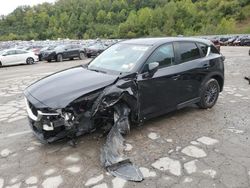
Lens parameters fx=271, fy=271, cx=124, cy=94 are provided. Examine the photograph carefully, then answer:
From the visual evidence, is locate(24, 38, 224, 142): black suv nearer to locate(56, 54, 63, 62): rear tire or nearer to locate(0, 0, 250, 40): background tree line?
locate(56, 54, 63, 62): rear tire

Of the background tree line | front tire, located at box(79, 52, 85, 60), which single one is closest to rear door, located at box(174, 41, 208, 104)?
front tire, located at box(79, 52, 85, 60)

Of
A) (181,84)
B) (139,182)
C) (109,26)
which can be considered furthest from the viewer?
(109,26)

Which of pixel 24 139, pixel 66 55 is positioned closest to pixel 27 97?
pixel 24 139

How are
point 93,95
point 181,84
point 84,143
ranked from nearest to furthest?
point 93,95
point 84,143
point 181,84

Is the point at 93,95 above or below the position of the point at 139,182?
above

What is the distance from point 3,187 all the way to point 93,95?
1.76m

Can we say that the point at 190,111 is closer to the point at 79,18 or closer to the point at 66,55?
the point at 66,55

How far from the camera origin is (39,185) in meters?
3.44

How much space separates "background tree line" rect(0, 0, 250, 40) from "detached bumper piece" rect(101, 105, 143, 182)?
277 feet

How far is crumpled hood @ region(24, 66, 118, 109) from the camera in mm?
4082

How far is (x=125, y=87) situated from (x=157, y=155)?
1204mm

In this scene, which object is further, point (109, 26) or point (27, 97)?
point (109, 26)

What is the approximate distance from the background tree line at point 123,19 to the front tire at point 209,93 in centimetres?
8194

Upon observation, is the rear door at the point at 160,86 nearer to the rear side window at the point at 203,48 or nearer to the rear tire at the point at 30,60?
the rear side window at the point at 203,48
